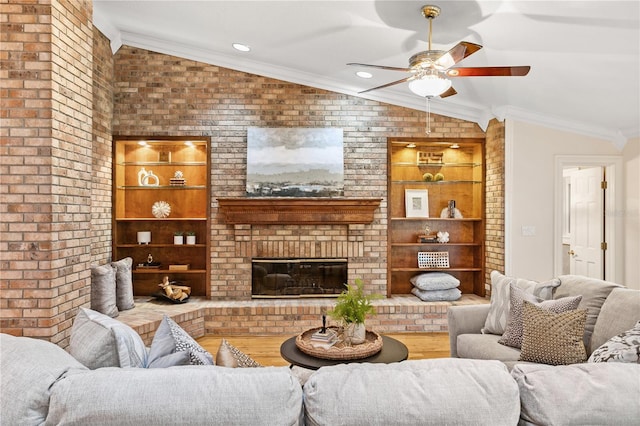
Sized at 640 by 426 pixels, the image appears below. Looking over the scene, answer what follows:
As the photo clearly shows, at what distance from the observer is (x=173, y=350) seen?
6.15ft

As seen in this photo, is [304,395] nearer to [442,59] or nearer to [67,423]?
[67,423]

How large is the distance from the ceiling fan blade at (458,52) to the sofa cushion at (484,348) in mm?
1916

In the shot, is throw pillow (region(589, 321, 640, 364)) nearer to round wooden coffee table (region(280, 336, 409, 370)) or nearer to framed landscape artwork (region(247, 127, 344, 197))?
round wooden coffee table (region(280, 336, 409, 370))

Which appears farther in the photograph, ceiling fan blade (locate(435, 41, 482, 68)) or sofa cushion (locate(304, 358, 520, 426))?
ceiling fan blade (locate(435, 41, 482, 68))

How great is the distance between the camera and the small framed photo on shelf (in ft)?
19.1

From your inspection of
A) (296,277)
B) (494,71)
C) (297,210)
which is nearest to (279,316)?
(296,277)

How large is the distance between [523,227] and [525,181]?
559 mm

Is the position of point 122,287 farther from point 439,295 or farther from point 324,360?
point 439,295

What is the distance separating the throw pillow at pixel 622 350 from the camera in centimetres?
202

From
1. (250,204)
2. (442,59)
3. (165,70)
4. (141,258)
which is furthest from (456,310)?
(165,70)

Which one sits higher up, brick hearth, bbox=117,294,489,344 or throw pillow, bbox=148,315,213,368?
throw pillow, bbox=148,315,213,368

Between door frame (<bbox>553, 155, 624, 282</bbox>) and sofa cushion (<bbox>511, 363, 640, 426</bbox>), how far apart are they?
4338mm

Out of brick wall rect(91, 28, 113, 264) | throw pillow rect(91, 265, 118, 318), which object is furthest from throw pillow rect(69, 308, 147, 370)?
brick wall rect(91, 28, 113, 264)

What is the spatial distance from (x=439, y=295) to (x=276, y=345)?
2.13 metres
